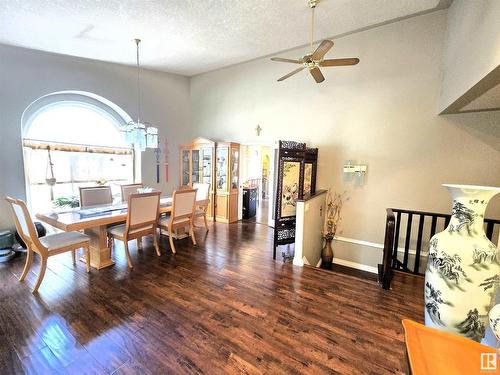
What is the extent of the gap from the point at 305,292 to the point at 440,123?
326 cm

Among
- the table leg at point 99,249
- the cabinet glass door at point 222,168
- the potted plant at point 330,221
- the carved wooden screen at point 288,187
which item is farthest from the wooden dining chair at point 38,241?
the potted plant at point 330,221

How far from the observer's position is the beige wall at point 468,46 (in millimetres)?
1822

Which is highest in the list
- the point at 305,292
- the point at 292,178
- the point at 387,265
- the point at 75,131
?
the point at 75,131

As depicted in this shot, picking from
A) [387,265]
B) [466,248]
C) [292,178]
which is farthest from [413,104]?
[466,248]

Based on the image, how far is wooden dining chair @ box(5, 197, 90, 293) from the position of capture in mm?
2516

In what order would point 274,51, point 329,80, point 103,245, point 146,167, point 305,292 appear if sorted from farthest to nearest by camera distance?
point 146,167 < point 274,51 < point 329,80 < point 103,245 < point 305,292

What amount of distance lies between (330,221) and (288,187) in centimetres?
137

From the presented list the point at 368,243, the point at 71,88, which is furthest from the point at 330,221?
the point at 71,88

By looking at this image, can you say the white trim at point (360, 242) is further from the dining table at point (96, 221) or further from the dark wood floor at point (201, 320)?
the dining table at point (96, 221)

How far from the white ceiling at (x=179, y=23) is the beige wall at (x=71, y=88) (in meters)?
0.27

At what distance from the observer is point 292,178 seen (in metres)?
3.77

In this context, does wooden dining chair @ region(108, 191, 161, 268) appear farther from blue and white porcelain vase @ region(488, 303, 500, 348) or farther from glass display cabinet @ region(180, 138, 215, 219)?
blue and white porcelain vase @ region(488, 303, 500, 348)

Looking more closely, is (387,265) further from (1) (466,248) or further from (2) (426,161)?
(2) (426,161)

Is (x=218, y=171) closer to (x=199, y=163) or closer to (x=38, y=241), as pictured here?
(x=199, y=163)
